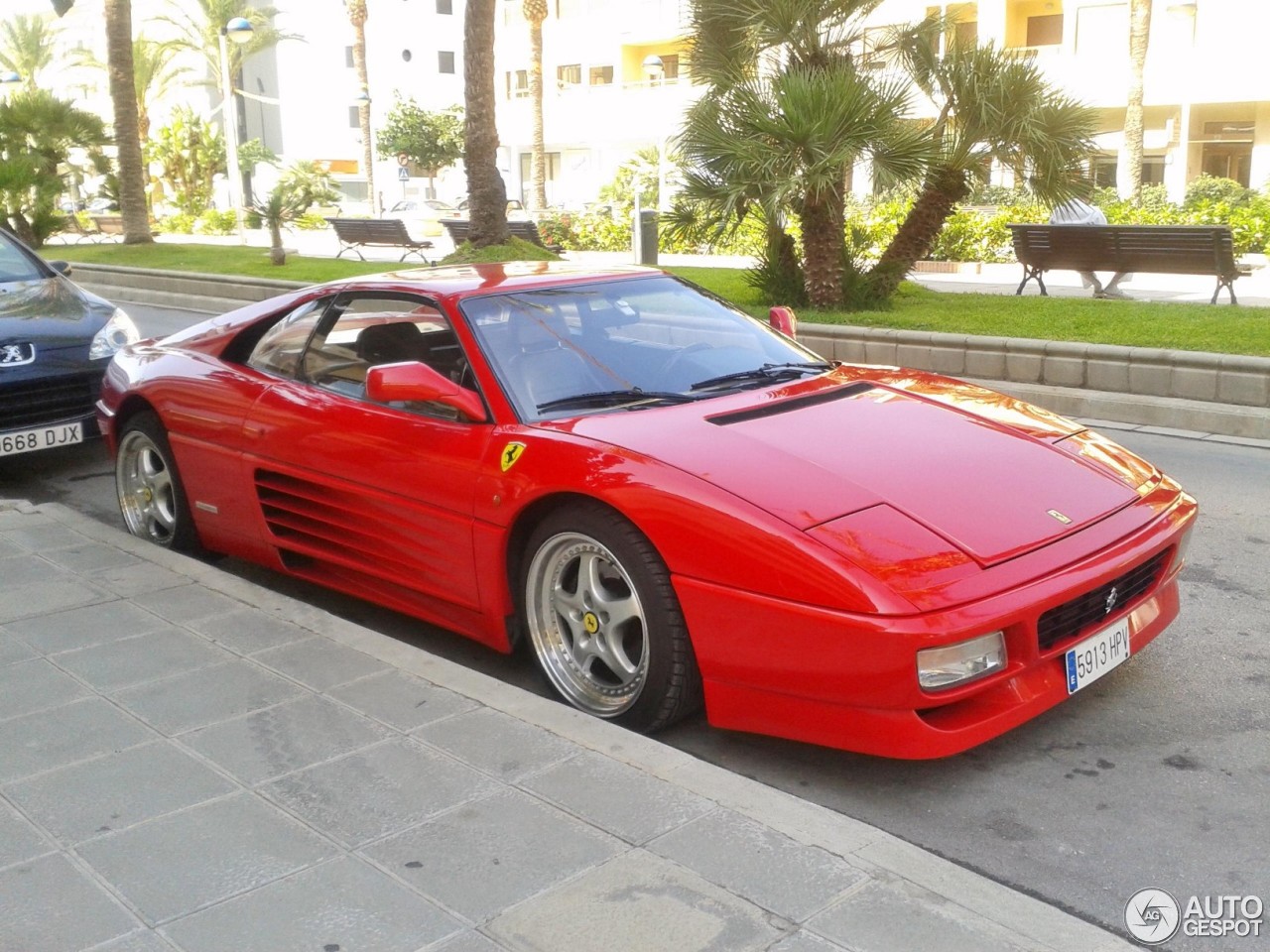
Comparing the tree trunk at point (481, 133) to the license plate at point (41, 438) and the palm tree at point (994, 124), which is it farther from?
the license plate at point (41, 438)

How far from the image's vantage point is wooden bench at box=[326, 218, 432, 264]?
948 inches

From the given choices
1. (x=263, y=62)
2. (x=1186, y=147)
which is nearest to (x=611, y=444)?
(x=1186, y=147)

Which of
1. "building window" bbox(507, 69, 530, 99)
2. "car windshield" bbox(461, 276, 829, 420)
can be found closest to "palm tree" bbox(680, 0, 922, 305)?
"car windshield" bbox(461, 276, 829, 420)

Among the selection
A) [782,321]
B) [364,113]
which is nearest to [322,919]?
[782,321]

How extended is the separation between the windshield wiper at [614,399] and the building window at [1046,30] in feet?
133

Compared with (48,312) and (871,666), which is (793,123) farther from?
(871,666)

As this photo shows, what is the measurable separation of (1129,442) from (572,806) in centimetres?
621

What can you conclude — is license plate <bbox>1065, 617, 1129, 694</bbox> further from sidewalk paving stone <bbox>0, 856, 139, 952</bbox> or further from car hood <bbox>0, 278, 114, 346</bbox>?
car hood <bbox>0, 278, 114, 346</bbox>

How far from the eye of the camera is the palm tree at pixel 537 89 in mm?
42906

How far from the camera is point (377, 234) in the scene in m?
24.6

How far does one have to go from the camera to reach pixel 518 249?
18.0 metres

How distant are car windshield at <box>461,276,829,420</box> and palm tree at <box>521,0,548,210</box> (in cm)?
3841

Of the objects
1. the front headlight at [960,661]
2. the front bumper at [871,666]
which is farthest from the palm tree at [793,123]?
the front headlight at [960,661]

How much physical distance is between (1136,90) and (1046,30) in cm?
1196
